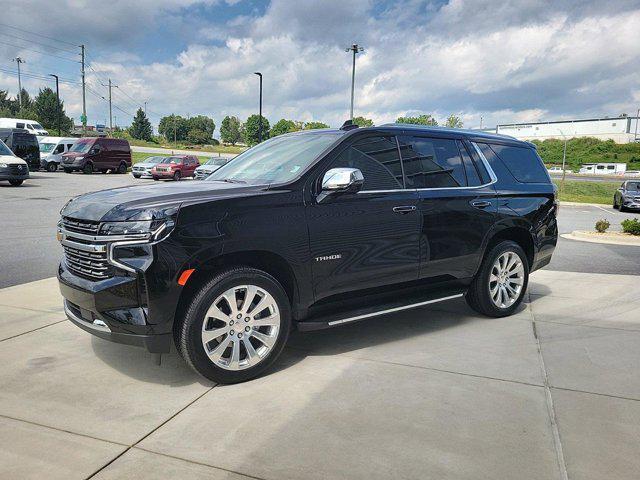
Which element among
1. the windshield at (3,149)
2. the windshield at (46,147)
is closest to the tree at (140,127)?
the windshield at (46,147)

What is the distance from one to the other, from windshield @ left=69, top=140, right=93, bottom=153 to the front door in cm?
3134

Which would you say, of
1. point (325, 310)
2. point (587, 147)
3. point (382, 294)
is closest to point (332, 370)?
point (325, 310)

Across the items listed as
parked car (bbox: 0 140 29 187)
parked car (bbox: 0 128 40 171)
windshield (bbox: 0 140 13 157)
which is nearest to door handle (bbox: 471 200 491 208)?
parked car (bbox: 0 140 29 187)

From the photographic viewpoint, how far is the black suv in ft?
11.4

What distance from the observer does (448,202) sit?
4965mm

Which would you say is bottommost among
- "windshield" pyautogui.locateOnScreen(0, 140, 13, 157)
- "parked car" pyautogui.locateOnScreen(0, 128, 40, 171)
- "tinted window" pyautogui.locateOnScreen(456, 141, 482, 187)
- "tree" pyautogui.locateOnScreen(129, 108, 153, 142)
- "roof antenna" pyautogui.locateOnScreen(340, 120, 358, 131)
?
"tinted window" pyautogui.locateOnScreen(456, 141, 482, 187)

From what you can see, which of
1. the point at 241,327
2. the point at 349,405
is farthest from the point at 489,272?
the point at 241,327

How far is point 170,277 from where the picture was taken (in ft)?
11.3

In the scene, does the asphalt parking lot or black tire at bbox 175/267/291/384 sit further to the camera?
black tire at bbox 175/267/291/384

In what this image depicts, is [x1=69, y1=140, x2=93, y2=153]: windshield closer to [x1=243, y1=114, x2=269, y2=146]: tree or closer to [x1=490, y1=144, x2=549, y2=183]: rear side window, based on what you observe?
[x1=490, y1=144, x2=549, y2=183]: rear side window

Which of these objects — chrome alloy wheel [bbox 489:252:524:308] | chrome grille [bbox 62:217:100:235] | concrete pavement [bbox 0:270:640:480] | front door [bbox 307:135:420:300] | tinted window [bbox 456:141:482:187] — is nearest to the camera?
concrete pavement [bbox 0:270:640:480]

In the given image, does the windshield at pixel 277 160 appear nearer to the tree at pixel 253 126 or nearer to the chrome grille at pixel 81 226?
the chrome grille at pixel 81 226

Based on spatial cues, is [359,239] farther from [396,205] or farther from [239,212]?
[239,212]

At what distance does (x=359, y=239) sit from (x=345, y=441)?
5.66 ft
